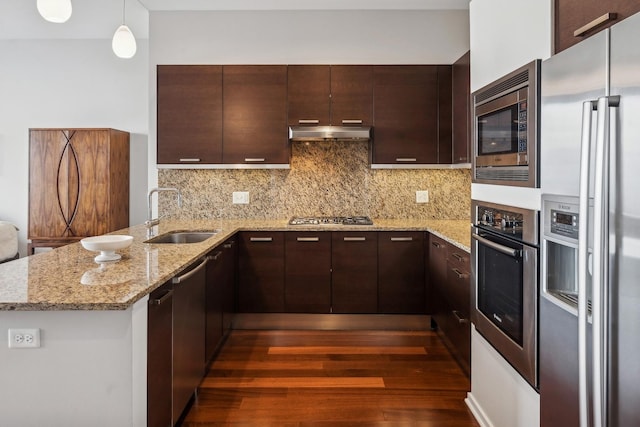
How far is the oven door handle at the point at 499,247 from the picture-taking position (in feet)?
5.93

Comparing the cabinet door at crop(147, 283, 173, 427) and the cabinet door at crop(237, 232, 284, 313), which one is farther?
the cabinet door at crop(237, 232, 284, 313)

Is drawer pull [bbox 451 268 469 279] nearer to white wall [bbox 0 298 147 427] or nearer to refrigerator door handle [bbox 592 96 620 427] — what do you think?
refrigerator door handle [bbox 592 96 620 427]

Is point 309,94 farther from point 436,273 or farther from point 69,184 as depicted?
point 69,184

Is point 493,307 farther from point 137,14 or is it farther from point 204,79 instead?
point 137,14

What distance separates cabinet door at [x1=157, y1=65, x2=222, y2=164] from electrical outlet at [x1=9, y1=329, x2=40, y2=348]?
8.61 ft

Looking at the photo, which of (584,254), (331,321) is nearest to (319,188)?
(331,321)

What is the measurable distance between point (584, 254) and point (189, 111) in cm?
356

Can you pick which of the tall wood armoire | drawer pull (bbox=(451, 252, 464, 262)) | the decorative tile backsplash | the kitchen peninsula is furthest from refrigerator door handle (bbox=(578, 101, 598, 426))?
the tall wood armoire

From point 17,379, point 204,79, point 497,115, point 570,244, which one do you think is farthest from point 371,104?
point 17,379

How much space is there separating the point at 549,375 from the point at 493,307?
0.57 m

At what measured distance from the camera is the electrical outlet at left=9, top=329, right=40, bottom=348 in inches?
63.1

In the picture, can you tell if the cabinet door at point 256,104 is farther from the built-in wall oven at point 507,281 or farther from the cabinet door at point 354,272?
the built-in wall oven at point 507,281

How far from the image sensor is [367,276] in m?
3.85

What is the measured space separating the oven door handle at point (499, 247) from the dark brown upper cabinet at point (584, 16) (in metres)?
0.77
